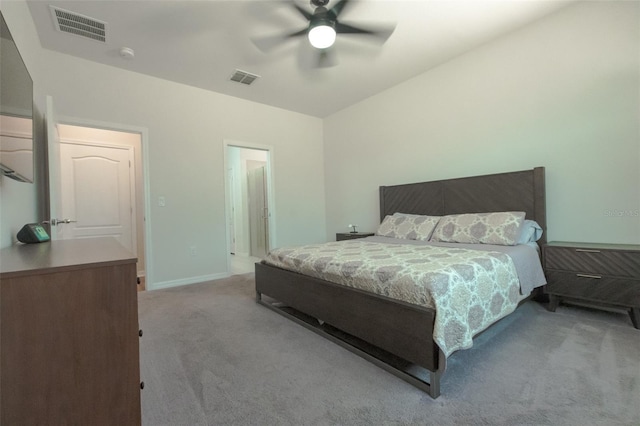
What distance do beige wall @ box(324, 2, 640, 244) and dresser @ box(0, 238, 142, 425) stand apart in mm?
3485

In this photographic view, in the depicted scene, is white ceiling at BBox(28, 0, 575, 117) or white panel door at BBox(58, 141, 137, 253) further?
white panel door at BBox(58, 141, 137, 253)

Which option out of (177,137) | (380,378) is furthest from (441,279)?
(177,137)

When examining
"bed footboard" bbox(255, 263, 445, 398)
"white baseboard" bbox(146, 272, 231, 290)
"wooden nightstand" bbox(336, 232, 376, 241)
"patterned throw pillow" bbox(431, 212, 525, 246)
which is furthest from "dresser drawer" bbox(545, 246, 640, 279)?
"white baseboard" bbox(146, 272, 231, 290)

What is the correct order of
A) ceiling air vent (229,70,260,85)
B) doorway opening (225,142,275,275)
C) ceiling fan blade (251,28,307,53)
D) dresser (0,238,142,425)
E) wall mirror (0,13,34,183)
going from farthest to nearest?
doorway opening (225,142,275,275), ceiling air vent (229,70,260,85), ceiling fan blade (251,28,307,53), wall mirror (0,13,34,183), dresser (0,238,142,425)

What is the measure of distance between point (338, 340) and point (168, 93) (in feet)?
12.1

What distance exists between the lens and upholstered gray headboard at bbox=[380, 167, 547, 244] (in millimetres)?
2768

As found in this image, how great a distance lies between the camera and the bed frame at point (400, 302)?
1.47 m

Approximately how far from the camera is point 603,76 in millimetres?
2449

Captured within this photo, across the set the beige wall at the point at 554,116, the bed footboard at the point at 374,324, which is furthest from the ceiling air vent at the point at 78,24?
the beige wall at the point at 554,116

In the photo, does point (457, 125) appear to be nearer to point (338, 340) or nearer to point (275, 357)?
point (338, 340)

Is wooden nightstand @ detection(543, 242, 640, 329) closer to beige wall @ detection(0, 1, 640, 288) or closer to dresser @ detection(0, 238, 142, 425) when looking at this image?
beige wall @ detection(0, 1, 640, 288)

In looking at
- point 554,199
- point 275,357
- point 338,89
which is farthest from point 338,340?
point 338,89

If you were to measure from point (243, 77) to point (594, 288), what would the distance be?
13.9 ft

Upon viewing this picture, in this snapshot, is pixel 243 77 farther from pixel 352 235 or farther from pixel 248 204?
pixel 248 204
